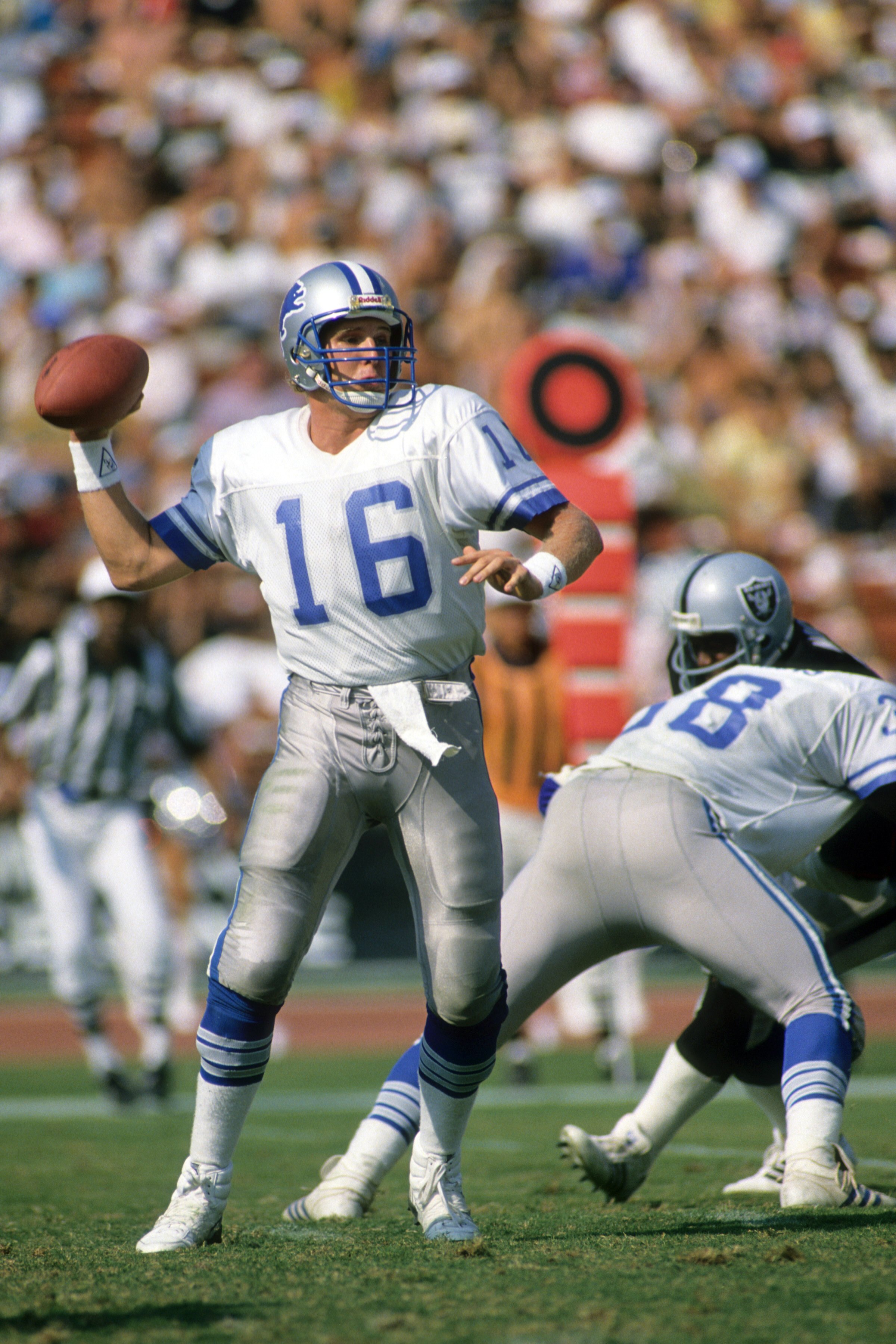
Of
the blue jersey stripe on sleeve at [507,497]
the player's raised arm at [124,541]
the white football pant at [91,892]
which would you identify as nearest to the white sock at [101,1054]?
the white football pant at [91,892]

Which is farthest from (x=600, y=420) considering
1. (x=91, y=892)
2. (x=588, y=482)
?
(x=91, y=892)

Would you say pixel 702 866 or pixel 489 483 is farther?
pixel 702 866

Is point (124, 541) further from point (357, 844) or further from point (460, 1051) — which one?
point (460, 1051)

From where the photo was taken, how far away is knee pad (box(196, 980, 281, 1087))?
300 centimetres

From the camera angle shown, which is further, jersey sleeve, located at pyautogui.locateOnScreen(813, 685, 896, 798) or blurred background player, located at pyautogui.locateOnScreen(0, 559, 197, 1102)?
blurred background player, located at pyautogui.locateOnScreen(0, 559, 197, 1102)

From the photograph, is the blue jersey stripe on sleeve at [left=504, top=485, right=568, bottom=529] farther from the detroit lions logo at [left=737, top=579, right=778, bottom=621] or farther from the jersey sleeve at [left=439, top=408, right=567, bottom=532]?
the detroit lions logo at [left=737, top=579, right=778, bottom=621]

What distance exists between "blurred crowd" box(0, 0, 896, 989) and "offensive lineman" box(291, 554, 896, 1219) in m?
5.68

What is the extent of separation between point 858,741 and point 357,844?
3.90ft

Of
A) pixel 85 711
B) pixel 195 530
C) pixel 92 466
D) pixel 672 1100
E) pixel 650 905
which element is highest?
pixel 92 466

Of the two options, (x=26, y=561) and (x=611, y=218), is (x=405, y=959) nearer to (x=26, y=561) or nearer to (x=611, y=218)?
(x=26, y=561)

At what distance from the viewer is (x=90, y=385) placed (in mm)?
3139

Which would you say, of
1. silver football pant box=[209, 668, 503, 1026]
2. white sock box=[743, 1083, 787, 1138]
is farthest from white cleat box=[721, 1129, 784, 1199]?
silver football pant box=[209, 668, 503, 1026]

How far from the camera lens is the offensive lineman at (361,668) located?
3004 mm

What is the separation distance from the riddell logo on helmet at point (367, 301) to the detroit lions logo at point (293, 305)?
0.11 meters
